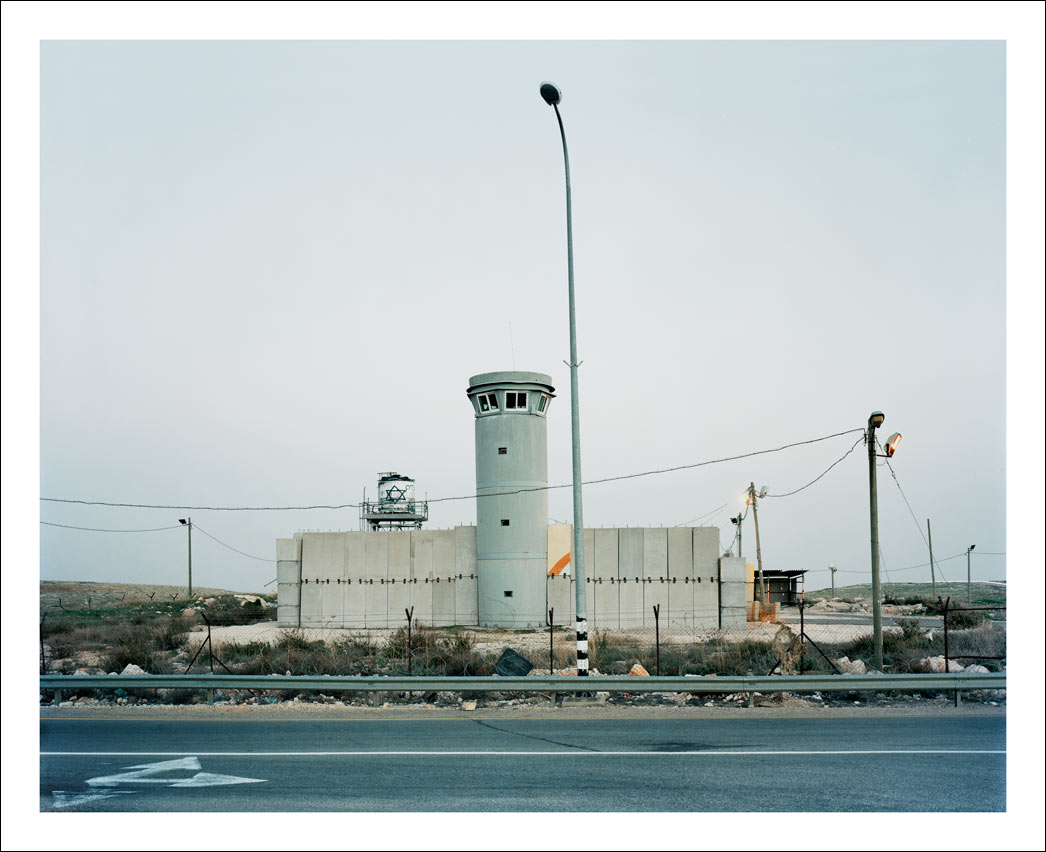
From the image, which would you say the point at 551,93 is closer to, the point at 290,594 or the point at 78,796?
the point at 78,796

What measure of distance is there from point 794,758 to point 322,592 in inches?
1276

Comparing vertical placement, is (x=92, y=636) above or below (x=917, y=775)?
below

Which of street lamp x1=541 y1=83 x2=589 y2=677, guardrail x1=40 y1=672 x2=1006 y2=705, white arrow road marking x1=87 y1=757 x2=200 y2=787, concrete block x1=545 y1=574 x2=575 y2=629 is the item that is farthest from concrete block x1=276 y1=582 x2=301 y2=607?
white arrow road marking x1=87 y1=757 x2=200 y2=787

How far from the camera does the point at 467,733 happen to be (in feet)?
43.1

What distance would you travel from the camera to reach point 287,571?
134 feet

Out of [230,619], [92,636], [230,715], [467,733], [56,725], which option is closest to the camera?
[467,733]

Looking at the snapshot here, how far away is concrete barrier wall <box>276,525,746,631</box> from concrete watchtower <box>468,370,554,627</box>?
0.93 metres

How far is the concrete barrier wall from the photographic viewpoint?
124ft

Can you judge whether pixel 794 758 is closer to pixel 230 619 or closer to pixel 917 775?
pixel 917 775

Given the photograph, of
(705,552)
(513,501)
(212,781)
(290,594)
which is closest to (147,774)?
(212,781)

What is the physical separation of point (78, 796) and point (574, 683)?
846 centimetres

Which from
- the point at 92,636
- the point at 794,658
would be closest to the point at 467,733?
the point at 794,658

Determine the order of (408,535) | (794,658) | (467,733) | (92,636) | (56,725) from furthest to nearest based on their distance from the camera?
(408,535) → (92,636) → (794,658) → (56,725) → (467,733)

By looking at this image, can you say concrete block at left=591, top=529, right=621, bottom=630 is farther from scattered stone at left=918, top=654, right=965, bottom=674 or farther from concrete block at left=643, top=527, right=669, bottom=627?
scattered stone at left=918, top=654, right=965, bottom=674
